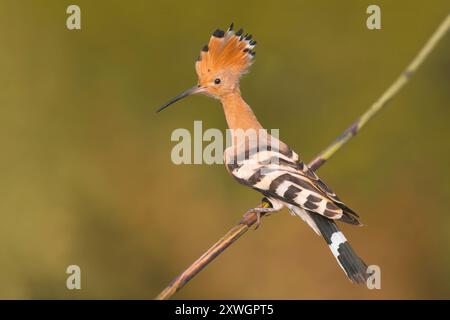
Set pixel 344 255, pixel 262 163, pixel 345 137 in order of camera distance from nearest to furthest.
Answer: pixel 345 137
pixel 344 255
pixel 262 163

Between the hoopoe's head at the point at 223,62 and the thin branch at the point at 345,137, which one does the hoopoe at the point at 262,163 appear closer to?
the hoopoe's head at the point at 223,62

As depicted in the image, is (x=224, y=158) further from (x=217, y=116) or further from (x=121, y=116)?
(x=121, y=116)

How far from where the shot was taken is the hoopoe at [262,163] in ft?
6.72

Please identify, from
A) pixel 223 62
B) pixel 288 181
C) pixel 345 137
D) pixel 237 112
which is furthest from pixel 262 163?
pixel 345 137

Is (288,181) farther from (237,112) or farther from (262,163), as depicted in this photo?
(237,112)

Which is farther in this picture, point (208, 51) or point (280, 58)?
point (280, 58)

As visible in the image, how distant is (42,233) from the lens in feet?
9.55

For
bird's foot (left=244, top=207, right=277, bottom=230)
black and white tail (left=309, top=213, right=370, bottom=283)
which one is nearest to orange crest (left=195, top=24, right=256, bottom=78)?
bird's foot (left=244, top=207, right=277, bottom=230)

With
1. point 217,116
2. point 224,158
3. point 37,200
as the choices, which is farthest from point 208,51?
point 37,200

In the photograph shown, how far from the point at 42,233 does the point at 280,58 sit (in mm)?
1356

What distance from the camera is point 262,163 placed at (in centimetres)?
226

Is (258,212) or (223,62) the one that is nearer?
(258,212)

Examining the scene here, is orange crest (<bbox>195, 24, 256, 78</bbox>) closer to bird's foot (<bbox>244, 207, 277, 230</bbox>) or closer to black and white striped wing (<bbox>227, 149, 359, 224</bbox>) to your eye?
black and white striped wing (<bbox>227, 149, 359, 224</bbox>)

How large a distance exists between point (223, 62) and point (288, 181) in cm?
50
